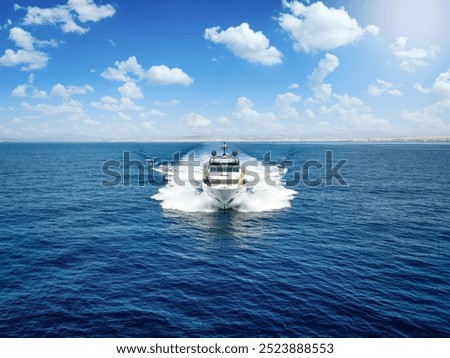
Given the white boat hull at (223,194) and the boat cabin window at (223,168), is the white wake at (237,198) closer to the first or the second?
the white boat hull at (223,194)

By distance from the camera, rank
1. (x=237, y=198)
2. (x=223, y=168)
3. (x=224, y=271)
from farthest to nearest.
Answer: (x=223, y=168)
(x=237, y=198)
(x=224, y=271)

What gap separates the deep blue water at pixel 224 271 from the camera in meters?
19.3

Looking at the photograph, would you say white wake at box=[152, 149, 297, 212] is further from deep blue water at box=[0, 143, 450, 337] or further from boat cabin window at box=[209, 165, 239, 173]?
boat cabin window at box=[209, 165, 239, 173]

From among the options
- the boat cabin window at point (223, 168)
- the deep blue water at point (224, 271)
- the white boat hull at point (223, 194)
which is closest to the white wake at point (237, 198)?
the white boat hull at point (223, 194)

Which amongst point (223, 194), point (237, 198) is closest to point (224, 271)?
point (223, 194)

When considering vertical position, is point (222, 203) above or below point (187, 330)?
above

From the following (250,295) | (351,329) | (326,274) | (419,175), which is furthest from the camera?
(419,175)

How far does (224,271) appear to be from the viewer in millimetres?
26500

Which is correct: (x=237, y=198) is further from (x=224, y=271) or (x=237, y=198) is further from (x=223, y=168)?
(x=224, y=271)

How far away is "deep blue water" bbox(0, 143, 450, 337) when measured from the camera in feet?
63.2

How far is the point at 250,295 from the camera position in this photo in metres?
22.6
